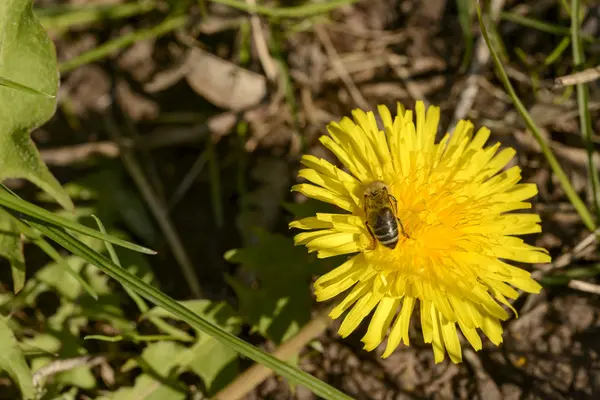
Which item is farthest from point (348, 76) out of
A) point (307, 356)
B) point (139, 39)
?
point (307, 356)

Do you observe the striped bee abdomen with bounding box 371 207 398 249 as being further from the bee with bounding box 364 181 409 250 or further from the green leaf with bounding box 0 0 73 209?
the green leaf with bounding box 0 0 73 209

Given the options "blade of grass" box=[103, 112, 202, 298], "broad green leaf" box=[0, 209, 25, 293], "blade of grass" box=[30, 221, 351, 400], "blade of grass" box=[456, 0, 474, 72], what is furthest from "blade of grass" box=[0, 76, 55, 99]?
"blade of grass" box=[456, 0, 474, 72]

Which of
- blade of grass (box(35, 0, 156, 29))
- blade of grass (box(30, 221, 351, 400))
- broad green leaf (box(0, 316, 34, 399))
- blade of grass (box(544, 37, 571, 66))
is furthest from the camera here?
blade of grass (box(35, 0, 156, 29))

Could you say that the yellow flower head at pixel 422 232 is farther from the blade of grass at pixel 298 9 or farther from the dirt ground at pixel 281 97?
the blade of grass at pixel 298 9

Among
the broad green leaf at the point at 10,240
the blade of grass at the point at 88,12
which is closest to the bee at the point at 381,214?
the broad green leaf at the point at 10,240

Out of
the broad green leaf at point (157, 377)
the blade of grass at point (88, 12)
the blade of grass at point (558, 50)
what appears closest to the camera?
the broad green leaf at point (157, 377)

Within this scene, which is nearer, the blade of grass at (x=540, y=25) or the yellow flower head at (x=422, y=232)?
the yellow flower head at (x=422, y=232)

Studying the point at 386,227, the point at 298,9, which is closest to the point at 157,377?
the point at 386,227
